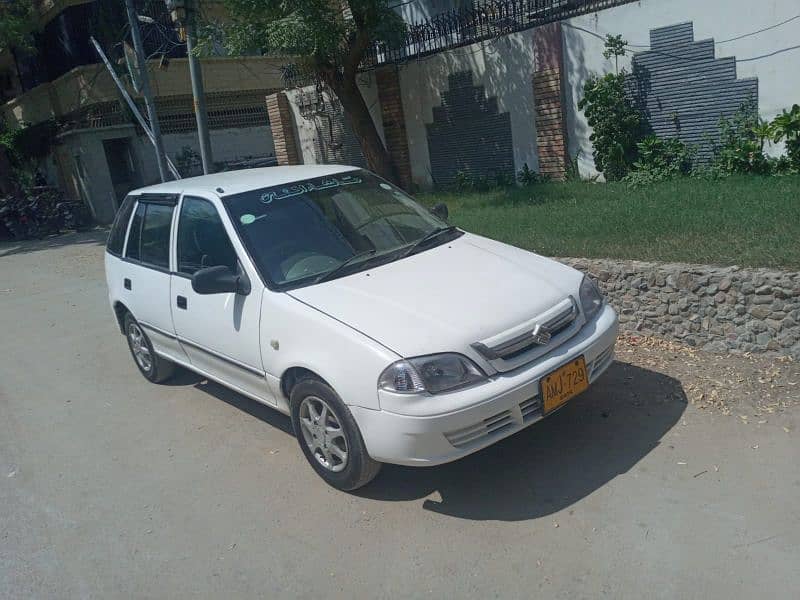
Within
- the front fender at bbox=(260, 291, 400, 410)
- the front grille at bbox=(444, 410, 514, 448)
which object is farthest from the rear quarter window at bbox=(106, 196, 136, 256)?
the front grille at bbox=(444, 410, 514, 448)

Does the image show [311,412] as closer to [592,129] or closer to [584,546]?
[584,546]

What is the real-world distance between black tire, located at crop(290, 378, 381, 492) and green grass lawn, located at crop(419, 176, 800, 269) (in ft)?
10.6

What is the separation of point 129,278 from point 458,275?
3.05 meters

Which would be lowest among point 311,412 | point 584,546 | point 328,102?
point 584,546

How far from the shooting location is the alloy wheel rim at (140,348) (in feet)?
20.0

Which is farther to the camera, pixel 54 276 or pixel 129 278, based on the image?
pixel 54 276

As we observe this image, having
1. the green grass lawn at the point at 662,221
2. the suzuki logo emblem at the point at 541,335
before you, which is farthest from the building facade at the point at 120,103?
the suzuki logo emblem at the point at 541,335

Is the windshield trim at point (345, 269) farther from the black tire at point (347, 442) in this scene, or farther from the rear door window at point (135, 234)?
the rear door window at point (135, 234)

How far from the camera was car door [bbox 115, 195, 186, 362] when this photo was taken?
5371mm

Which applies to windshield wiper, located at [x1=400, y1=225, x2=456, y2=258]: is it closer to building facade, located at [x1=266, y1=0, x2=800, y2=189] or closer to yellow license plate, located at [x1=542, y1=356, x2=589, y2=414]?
yellow license plate, located at [x1=542, y1=356, x2=589, y2=414]

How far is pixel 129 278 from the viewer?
19.4ft

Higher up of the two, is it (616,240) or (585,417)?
(616,240)

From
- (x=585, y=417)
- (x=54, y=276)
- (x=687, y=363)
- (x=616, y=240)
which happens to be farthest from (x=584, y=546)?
(x=54, y=276)

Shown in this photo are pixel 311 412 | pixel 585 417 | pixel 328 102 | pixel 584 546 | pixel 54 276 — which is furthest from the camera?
pixel 328 102
